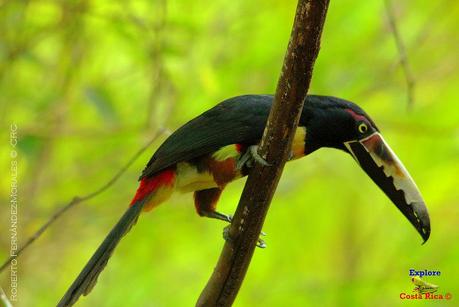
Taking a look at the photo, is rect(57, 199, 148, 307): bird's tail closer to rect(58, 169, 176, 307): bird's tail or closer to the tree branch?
rect(58, 169, 176, 307): bird's tail

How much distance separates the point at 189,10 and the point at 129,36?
320 millimetres

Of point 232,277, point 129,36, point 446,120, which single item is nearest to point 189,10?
point 129,36

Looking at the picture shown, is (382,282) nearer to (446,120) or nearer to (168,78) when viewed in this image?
(446,120)

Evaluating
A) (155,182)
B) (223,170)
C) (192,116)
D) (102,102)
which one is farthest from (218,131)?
(192,116)

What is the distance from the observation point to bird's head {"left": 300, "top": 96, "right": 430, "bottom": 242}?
2.84 metres

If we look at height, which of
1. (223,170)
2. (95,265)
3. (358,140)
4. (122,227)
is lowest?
(95,265)

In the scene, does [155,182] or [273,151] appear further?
[155,182]

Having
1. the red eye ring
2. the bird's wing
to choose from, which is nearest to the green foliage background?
A: the bird's wing

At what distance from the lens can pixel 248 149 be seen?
282cm

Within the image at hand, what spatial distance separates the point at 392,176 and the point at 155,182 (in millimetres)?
833

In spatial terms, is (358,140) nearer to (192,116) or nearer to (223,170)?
(223,170)

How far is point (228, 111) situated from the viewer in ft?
9.64

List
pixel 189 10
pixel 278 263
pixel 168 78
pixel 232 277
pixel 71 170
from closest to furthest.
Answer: pixel 232 277 < pixel 168 78 < pixel 189 10 < pixel 71 170 < pixel 278 263

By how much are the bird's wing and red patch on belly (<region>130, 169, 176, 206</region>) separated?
0.05m
